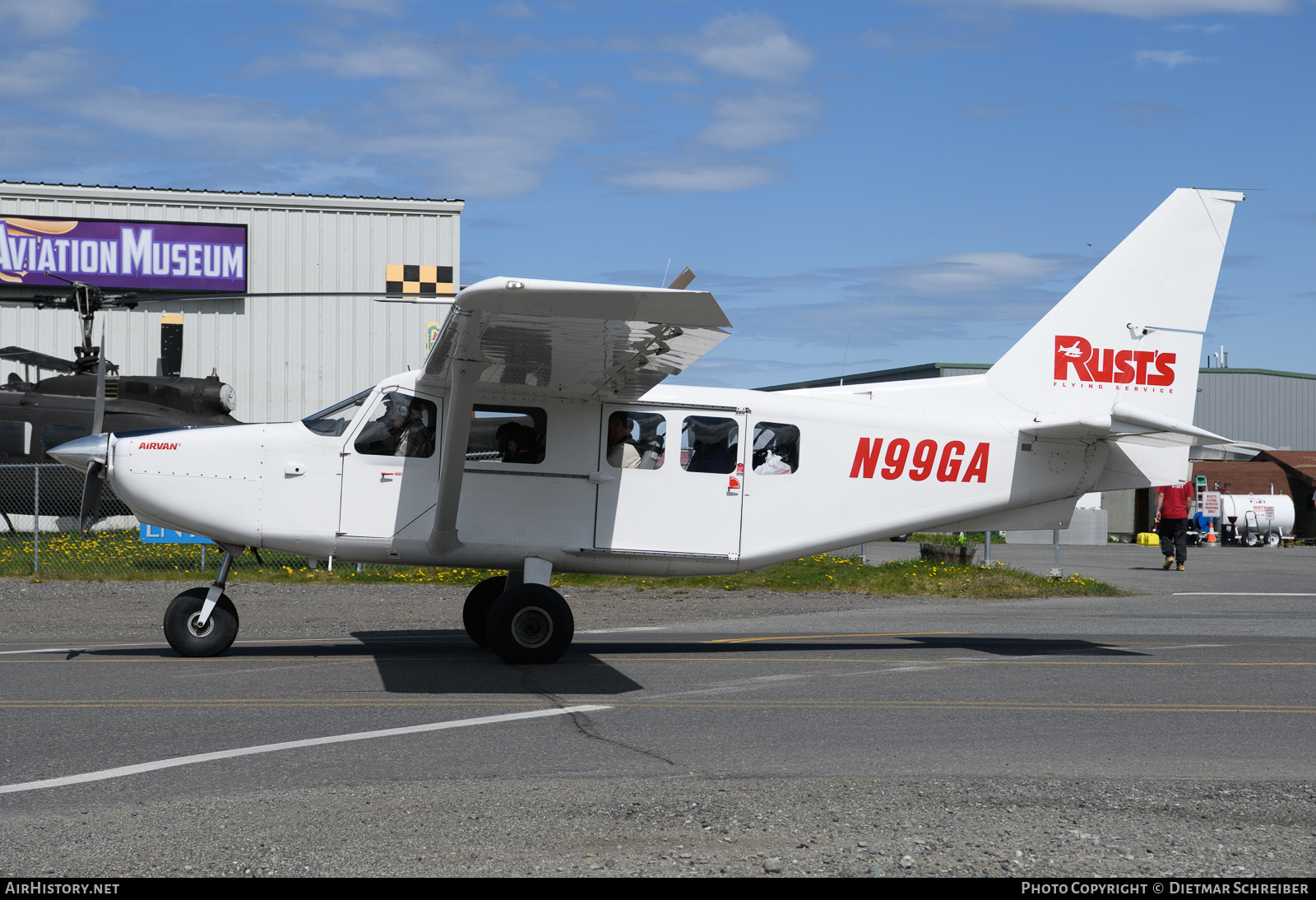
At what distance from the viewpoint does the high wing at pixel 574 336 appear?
663cm

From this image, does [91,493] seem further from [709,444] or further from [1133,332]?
[1133,332]

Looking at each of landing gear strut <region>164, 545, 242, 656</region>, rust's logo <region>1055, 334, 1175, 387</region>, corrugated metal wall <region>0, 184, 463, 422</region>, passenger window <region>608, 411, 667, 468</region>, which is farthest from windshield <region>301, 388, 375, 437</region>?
corrugated metal wall <region>0, 184, 463, 422</region>

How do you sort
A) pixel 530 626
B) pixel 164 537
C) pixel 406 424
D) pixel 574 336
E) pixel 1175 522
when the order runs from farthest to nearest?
pixel 1175 522, pixel 164 537, pixel 406 424, pixel 530 626, pixel 574 336

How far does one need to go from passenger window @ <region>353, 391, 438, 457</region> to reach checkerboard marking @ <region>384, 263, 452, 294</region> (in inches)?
645

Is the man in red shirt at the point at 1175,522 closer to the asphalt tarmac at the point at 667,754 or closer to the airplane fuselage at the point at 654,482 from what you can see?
the asphalt tarmac at the point at 667,754

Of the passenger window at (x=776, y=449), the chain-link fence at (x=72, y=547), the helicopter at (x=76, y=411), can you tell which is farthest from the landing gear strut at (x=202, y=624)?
the helicopter at (x=76, y=411)

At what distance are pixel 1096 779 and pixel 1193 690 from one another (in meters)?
3.24

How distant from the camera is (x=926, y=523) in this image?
10.3m

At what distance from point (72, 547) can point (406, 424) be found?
10.5 m

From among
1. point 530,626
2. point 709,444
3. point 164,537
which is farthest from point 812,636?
point 164,537

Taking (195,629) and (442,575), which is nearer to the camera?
(195,629)

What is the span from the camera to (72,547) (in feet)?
56.5
